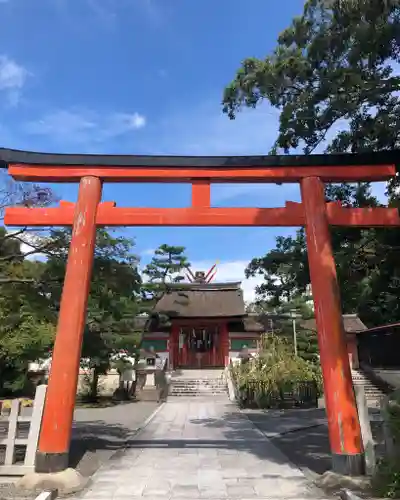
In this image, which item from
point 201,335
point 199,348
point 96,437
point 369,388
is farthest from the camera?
point 201,335

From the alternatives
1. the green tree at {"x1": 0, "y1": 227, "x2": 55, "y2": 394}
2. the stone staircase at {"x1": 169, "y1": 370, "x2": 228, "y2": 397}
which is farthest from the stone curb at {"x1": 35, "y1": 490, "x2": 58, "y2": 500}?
the stone staircase at {"x1": 169, "y1": 370, "x2": 228, "y2": 397}

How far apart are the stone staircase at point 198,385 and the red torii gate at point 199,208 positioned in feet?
56.3

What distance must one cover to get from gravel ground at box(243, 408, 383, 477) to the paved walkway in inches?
12.1

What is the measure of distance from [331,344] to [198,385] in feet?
60.9

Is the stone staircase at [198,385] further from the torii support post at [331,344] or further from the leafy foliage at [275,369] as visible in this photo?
the torii support post at [331,344]

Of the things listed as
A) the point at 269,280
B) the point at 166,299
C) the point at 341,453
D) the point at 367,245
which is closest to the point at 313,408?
the point at 269,280

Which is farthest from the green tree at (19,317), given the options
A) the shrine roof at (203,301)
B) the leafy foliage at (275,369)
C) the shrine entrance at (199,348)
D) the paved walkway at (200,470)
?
the shrine entrance at (199,348)

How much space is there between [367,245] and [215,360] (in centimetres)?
2059

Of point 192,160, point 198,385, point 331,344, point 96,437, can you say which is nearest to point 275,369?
point 198,385

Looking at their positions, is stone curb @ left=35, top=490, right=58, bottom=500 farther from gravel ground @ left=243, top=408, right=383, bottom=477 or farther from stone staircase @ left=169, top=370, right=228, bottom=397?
stone staircase @ left=169, top=370, right=228, bottom=397

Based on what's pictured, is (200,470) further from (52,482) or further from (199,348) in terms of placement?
(199,348)

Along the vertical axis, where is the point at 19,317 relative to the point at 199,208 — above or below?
below

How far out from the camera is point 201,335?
96.4 feet

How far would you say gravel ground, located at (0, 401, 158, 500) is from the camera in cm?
656
